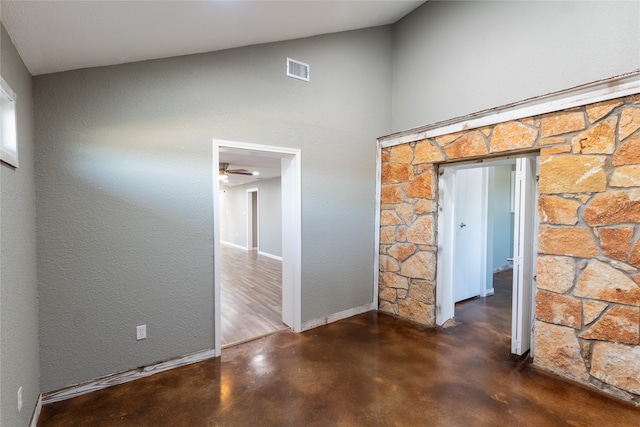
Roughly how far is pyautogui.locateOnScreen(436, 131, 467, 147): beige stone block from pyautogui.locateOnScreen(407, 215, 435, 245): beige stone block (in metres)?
0.80

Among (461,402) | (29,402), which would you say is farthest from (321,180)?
(29,402)

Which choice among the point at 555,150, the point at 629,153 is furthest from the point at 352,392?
the point at 629,153

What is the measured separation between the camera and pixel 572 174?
216 cm

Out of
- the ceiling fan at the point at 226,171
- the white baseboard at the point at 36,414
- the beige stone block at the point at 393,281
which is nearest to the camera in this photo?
the white baseboard at the point at 36,414

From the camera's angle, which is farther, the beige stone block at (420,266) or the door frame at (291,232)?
the beige stone block at (420,266)

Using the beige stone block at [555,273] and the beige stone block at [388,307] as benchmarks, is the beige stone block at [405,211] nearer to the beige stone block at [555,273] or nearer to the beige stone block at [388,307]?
the beige stone block at [388,307]

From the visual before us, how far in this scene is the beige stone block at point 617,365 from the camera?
1929mm

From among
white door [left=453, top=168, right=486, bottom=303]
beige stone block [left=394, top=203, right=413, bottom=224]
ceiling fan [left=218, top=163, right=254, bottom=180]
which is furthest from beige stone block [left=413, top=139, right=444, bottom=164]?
ceiling fan [left=218, top=163, right=254, bottom=180]

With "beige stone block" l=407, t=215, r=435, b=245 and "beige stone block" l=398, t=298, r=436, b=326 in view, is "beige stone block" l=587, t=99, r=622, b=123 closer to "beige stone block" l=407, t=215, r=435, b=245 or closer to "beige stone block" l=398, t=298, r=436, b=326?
"beige stone block" l=407, t=215, r=435, b=245

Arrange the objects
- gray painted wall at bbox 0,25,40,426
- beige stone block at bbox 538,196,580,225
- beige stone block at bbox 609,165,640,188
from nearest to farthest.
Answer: gray painted wall at bbox 0,25,40,426 → beige stone block at bbox 609,165,640,188 → beige stone block at bbox 538,196,580,225

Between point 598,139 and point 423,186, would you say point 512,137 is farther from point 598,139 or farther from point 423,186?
point 423,186

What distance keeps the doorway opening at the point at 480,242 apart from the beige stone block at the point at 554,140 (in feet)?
0.75

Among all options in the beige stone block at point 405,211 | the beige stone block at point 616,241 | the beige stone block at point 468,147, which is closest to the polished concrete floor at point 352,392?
the beige stone block at point 616,241

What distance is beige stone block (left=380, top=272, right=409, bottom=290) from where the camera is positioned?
134 inches
